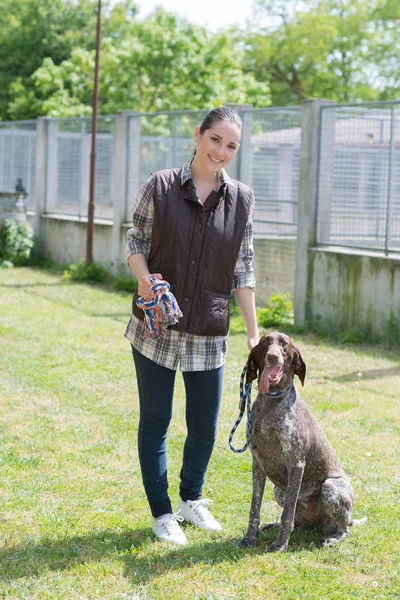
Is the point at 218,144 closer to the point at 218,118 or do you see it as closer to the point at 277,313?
the point at 218,118

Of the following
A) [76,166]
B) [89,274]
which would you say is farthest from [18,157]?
[89,274]

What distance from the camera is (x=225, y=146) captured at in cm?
456

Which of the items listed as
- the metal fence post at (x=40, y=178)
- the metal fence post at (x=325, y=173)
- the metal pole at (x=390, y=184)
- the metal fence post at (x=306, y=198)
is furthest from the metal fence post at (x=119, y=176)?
the metal pole at (x=390, y=184)

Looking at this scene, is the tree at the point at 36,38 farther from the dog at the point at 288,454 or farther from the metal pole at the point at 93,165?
the dog at the point at 288,454

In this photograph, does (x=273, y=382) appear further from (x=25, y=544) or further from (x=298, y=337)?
(x=298, y=337)

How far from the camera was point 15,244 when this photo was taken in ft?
62.5

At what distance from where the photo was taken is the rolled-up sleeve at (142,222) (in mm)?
4656

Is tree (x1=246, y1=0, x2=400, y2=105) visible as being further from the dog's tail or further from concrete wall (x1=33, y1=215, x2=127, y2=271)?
the dog's tail

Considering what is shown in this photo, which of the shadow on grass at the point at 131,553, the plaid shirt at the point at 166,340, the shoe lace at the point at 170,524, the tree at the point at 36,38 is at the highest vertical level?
the tree at the point at 36,38

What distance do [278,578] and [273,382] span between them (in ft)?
2.90

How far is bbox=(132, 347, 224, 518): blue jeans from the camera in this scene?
4.68 m

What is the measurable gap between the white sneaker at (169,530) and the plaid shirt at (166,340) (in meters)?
0.79

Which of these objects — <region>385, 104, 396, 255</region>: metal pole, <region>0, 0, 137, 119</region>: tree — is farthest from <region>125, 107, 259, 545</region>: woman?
<region>0, 0, 137, 119</region>: tree

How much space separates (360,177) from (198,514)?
7511mm
